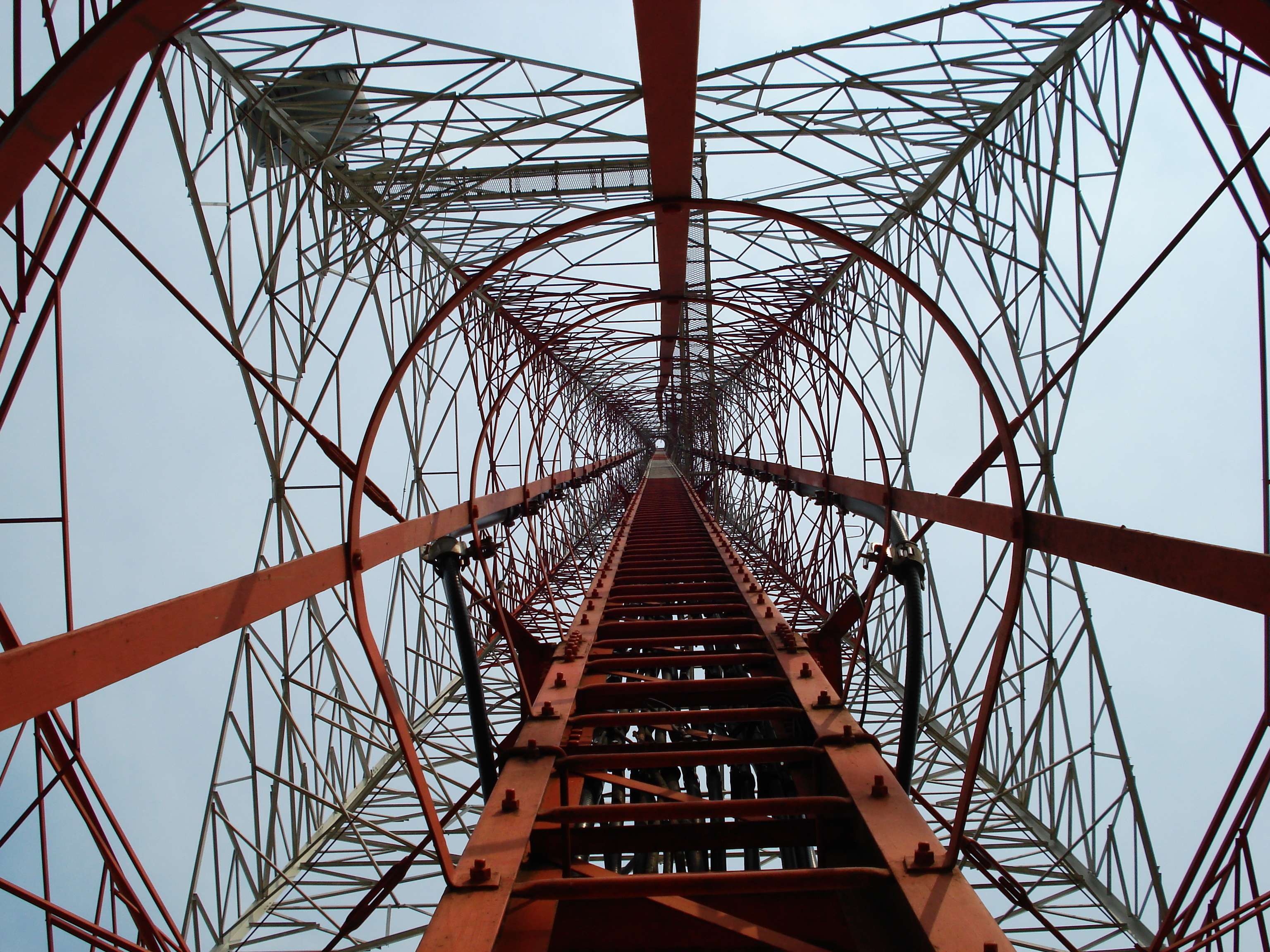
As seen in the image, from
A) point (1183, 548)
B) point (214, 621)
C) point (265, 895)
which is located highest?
point (1183, 548)

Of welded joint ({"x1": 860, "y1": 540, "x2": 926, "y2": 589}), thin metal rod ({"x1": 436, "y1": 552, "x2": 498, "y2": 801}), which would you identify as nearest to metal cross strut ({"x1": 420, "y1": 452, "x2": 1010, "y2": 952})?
thin metal rod ({"x1": 436, "y1": 552, "x2": 498, "y2": 801})

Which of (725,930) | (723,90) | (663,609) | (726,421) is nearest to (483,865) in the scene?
(725,930)

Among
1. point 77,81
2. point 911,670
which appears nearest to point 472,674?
point 911,670

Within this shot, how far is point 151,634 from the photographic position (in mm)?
2348

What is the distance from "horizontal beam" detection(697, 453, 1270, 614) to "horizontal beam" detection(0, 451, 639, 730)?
2884mm

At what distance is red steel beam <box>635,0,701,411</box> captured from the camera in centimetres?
444

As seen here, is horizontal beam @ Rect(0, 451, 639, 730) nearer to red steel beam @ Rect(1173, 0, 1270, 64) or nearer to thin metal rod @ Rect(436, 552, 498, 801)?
thin metal rod @ Rect(436, 552, 498, 801)

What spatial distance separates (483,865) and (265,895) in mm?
7374

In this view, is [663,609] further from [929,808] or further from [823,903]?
[823,903]

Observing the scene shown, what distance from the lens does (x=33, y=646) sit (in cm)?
190

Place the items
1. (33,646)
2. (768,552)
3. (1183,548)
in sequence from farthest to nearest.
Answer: (768,552)
(1183,548)
(33,646)

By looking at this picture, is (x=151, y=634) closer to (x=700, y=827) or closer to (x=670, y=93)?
(x=700, y=827)

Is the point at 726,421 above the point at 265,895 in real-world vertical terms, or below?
above

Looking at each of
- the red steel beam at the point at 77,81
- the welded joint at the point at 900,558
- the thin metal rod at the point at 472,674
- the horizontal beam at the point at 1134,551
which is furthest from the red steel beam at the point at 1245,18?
the thin metal rod at the point at 472,674
